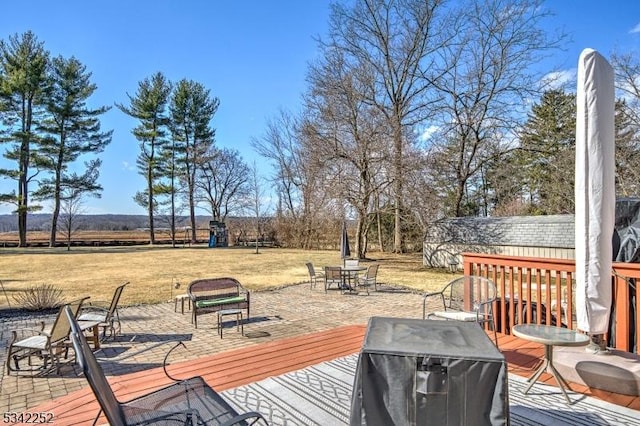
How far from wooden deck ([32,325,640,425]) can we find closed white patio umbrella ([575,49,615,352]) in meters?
0.71

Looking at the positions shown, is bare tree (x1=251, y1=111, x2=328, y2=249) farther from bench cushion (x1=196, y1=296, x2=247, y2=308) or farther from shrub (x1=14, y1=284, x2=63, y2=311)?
bench cushion (x1=196, y1=296, x2=247, y2=308)

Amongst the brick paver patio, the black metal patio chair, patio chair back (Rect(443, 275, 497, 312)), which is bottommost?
the brick paver patio

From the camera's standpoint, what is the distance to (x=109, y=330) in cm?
591

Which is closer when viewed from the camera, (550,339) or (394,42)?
(550,339)

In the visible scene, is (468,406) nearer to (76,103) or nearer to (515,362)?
(515,362)

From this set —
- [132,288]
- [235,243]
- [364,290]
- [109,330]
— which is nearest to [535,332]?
[109,330]

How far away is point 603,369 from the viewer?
114 inches

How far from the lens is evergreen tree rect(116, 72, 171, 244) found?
29.6 m

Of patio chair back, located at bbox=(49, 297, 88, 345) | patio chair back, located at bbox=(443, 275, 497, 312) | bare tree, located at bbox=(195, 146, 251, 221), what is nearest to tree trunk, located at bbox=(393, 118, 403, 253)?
patio chair back, located at bbox=(443, 275, 497, 312)

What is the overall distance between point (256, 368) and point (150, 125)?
101 ft

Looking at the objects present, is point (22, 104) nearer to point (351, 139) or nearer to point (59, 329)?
point (351, 139)

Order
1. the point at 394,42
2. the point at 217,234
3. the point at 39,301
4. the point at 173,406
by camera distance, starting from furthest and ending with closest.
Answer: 1. the point at 217,234
2. the point at 394,42
3. the point at 39,301
4. the point at 173,406

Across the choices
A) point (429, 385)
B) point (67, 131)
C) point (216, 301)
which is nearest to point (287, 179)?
point (67, 131)

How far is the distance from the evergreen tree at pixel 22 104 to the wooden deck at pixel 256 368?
27.7m
